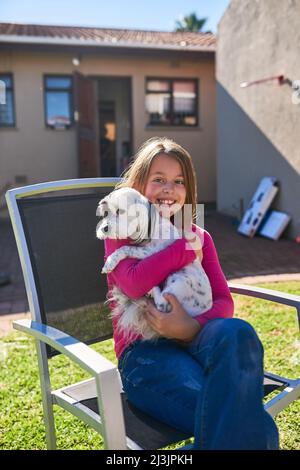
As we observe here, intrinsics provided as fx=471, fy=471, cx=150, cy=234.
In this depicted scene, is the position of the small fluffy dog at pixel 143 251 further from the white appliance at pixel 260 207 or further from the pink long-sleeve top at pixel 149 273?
the white appliance at pixel 260 207

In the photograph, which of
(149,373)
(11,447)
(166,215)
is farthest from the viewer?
(11,447)

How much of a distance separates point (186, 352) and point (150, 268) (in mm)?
313

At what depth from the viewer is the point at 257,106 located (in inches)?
321

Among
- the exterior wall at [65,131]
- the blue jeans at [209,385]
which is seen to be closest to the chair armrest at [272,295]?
the blue jeans at [209,385]

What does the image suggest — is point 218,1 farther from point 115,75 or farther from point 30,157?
point 30,157

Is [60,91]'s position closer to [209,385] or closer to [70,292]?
[70,292]

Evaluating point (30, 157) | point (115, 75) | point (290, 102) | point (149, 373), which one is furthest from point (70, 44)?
point (149, 373)

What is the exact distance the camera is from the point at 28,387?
2.81 m

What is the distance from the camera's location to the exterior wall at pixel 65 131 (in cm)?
1038

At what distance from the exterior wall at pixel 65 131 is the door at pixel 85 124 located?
0.54 meters

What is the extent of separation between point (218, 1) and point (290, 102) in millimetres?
3544

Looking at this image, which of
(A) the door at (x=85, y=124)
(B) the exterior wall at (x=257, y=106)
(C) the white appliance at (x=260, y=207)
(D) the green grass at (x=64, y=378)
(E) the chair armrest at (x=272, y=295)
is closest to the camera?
(E) the chair armrest at (x=272, y=295)

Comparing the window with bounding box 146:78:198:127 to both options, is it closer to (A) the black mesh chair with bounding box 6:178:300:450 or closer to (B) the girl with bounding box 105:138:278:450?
(A) the black mesh chair with bounding box 6:178:300:450

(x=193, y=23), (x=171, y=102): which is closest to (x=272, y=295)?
(x=171, y=102)
